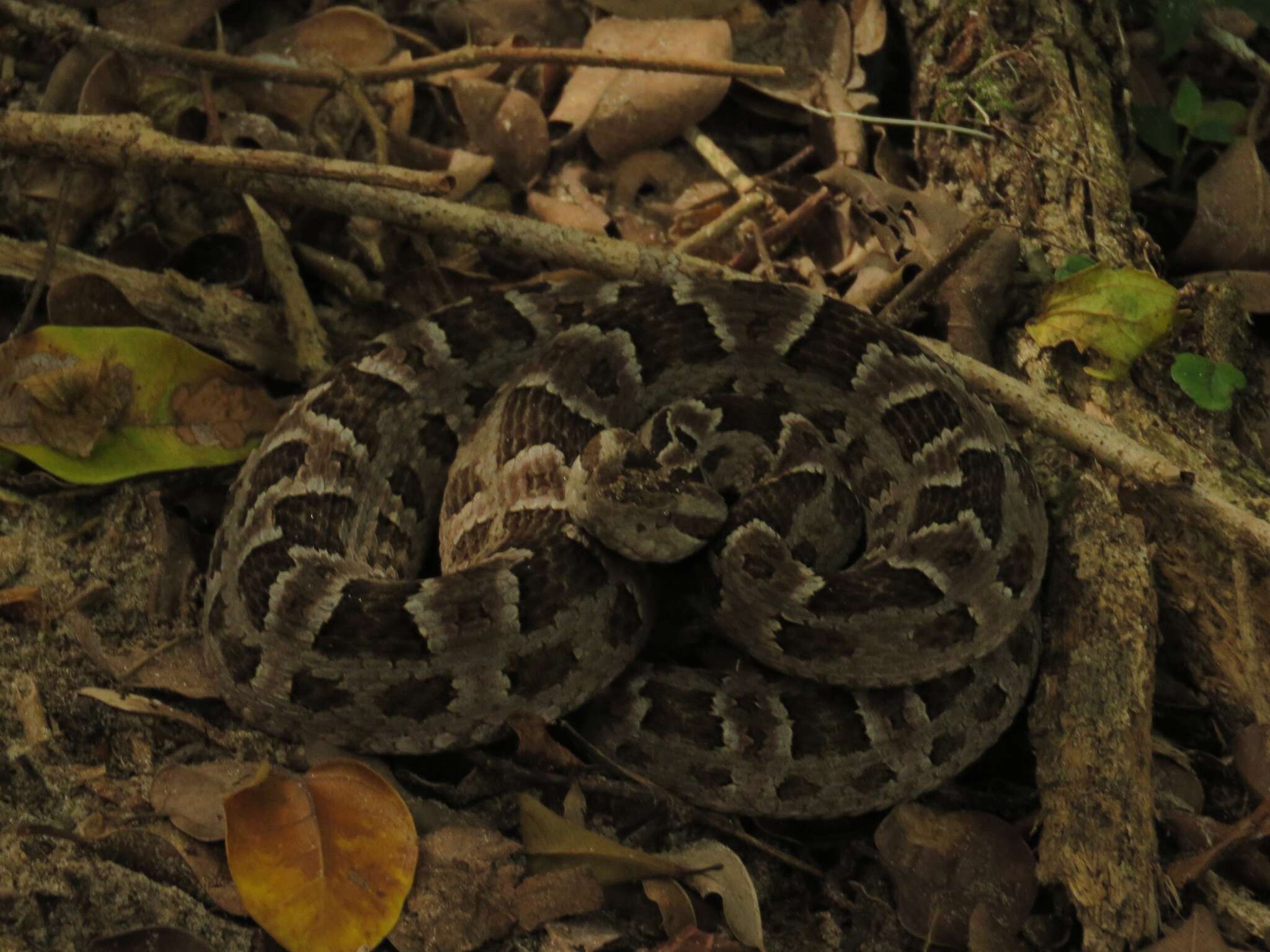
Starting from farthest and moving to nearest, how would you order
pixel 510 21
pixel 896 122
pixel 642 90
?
pixel 510 21
pixel 642 90
pixel 896 122

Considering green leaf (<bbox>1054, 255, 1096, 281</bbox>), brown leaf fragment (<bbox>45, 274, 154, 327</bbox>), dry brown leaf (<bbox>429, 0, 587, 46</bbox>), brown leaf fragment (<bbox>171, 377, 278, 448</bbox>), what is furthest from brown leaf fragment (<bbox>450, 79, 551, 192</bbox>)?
green leaf (<bbox>1054, 255, 1096, 281</bbox>)

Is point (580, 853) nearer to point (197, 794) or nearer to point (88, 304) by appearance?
point (197, 794)

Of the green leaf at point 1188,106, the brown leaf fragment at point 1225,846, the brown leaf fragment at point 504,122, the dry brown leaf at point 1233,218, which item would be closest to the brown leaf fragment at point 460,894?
the brown leaf fragment at point 1225,846

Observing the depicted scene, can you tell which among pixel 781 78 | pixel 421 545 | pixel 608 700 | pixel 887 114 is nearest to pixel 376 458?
pixel 421 545

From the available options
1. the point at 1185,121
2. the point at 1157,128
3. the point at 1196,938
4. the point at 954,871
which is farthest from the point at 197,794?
the point at 1157,128

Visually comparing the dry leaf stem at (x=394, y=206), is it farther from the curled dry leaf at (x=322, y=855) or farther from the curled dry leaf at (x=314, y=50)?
the curled dry leaf at (x=322, y=855)
